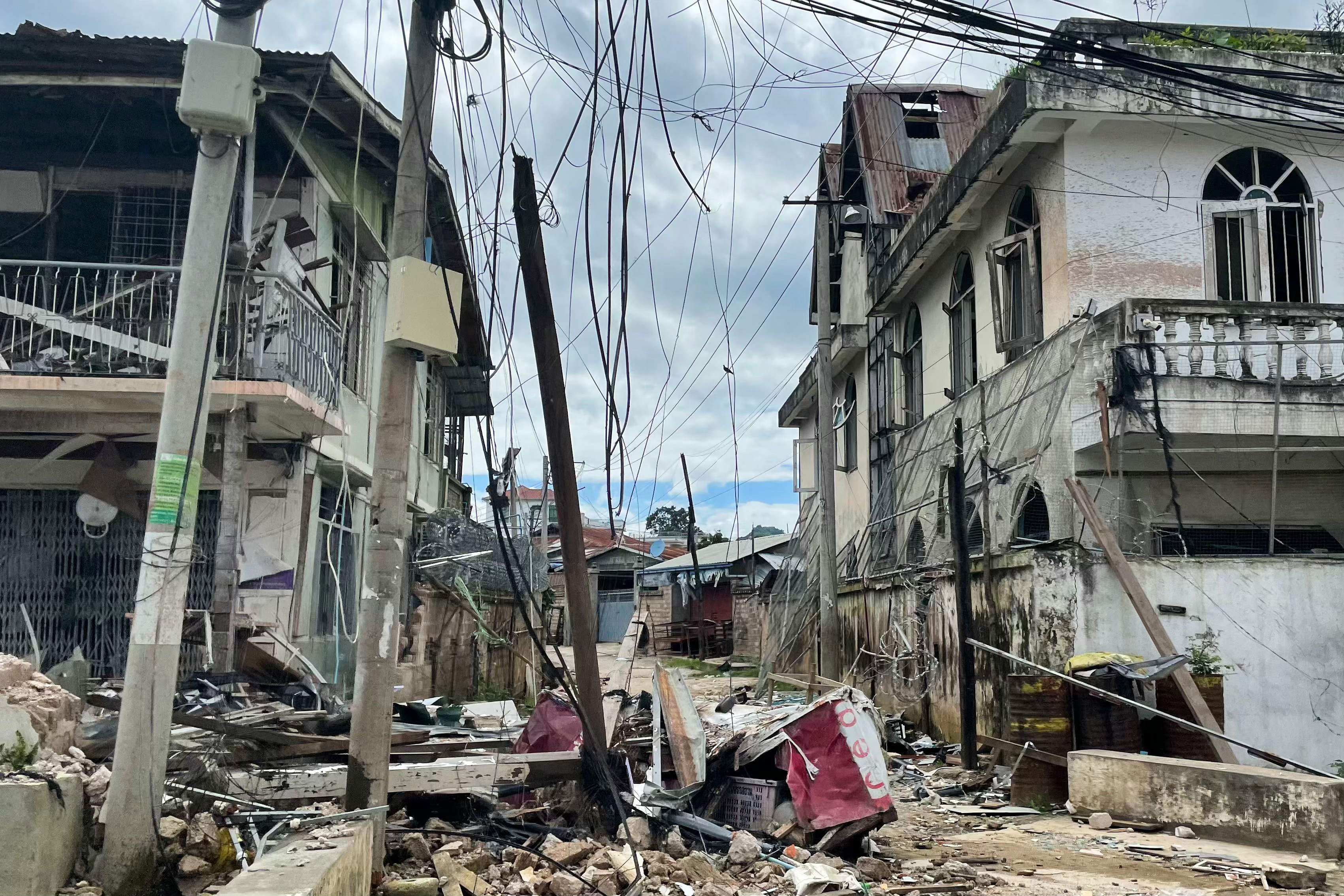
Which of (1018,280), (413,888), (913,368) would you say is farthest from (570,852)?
(913,368)

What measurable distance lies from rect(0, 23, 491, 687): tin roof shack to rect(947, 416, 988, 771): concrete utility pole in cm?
521

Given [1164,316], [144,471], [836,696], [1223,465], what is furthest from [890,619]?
[144,471]

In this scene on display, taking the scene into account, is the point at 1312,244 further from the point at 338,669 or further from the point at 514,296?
the point at 338,669

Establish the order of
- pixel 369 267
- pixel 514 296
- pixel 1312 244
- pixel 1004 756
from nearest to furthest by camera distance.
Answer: pixel 514 296 < pixel 1004 756 < pixel 1312 244 < pixel 369 267

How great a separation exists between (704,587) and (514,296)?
35778 mm

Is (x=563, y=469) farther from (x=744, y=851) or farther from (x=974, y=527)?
(x=974, y=527)

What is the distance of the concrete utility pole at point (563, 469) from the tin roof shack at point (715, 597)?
25784mm

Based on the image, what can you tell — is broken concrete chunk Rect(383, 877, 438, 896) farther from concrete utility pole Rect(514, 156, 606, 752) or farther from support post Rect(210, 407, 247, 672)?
support post Rect(210, 407, 247, 672)

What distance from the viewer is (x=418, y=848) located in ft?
20.5

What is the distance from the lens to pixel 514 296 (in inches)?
260

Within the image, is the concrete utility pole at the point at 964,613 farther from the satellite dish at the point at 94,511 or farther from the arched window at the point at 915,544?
the satellite dish at the point at 94,511

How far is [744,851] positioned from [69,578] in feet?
24.8

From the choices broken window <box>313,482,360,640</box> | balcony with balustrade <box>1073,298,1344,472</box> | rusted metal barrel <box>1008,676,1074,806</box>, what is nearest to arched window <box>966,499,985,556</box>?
balcony with balustrade <box>1073,298,1344,472</box>

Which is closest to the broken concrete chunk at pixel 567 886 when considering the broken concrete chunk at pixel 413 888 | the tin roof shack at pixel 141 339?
the broken concrete chunk at pixel 413 888
